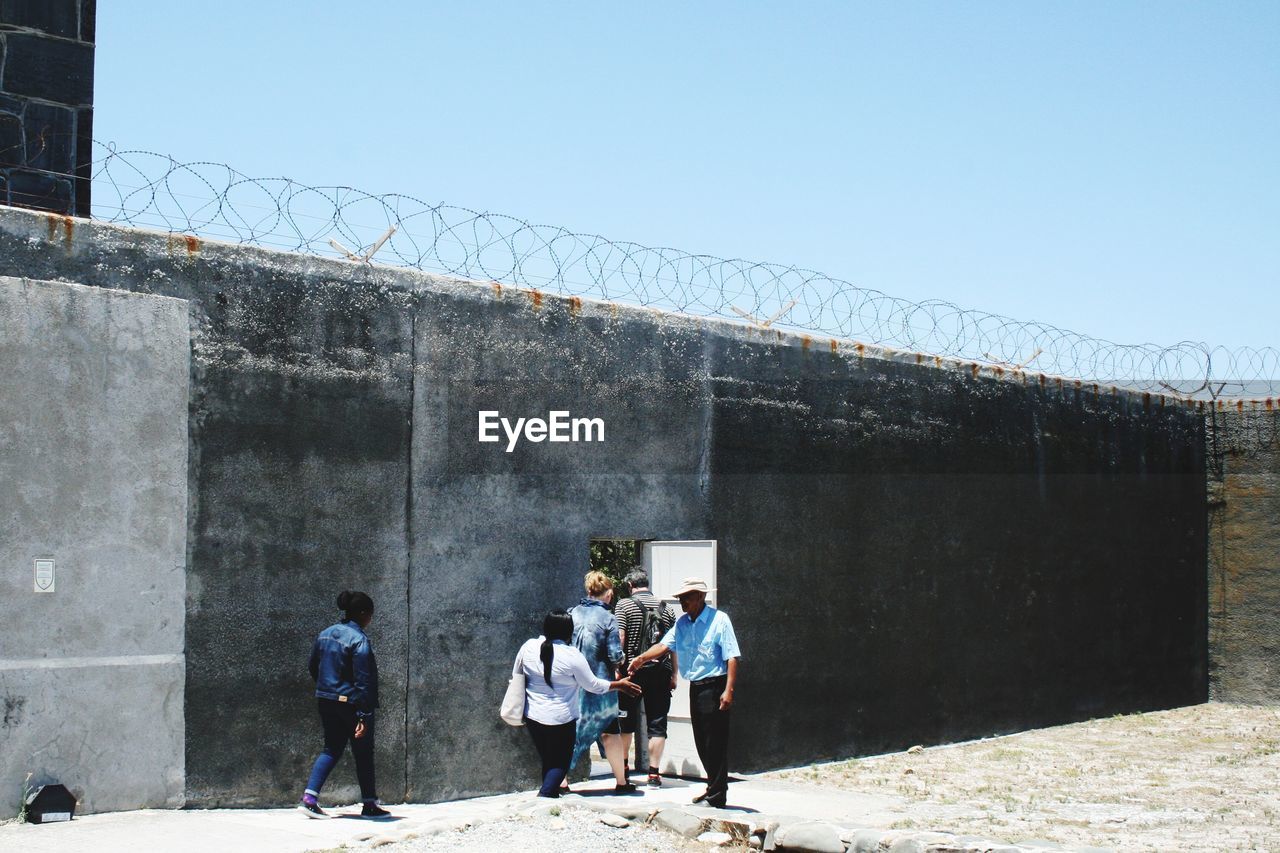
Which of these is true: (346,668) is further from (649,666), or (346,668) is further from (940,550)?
(940,550)

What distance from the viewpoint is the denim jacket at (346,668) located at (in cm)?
785

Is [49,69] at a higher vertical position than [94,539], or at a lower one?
higher

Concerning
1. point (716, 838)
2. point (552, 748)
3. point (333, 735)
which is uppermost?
point (333, 735)

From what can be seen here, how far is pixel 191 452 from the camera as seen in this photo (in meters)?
7.97

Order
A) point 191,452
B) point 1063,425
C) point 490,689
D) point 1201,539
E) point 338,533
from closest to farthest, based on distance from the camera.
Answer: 1. point 191,452
2. point 338,533
3. point 490,689
4. point 1063,425
5. point 1201,539

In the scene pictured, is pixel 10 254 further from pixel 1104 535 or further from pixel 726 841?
pixel 1104 535

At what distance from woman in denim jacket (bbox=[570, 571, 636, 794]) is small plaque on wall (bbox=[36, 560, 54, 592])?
120 inches

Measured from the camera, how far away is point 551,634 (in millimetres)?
8242

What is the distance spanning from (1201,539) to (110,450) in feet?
38.4

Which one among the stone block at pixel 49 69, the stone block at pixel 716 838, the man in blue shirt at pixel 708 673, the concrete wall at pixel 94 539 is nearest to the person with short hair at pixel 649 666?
the man in blue shirt at pixel 708 673

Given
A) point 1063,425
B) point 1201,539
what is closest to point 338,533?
point 1063,425

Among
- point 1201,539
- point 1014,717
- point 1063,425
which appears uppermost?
point 1063,425

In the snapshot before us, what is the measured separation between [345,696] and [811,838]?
2576 mm

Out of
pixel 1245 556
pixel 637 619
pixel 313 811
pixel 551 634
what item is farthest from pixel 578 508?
pixel 1245 556
